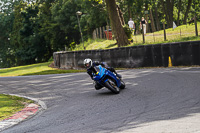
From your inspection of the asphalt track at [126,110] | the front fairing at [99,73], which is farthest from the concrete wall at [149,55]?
the front fairing at [99,73]

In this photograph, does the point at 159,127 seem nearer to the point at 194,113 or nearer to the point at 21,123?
the point at 194,113

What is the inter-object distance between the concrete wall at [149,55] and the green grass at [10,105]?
9.01 meters

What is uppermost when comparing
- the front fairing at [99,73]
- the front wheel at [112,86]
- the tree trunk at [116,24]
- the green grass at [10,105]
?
the tree trunk at [116,24]

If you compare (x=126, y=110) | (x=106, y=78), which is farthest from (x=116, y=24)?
(x=126, y=110)

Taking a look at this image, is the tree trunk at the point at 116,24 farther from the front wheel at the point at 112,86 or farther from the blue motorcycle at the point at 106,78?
the front wheel at the point at 112,86

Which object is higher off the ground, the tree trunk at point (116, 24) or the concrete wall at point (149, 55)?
the tree trunk at point (116, 24)

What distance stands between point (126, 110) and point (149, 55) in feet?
36.8

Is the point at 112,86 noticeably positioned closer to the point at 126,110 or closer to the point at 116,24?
the point at 126,110

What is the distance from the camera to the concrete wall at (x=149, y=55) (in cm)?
1686

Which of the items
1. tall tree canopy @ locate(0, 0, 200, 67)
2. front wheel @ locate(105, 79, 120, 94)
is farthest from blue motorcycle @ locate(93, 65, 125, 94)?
tall tree canopy @ locate(0, 0, 200, 67)

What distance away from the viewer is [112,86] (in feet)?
35.3

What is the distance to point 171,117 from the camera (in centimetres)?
662

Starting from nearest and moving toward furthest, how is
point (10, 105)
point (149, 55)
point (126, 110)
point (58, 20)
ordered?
point (126, 110) → point (10, 105) → point (149, 55) → point (58, 20)

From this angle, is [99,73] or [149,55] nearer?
[99,73]
